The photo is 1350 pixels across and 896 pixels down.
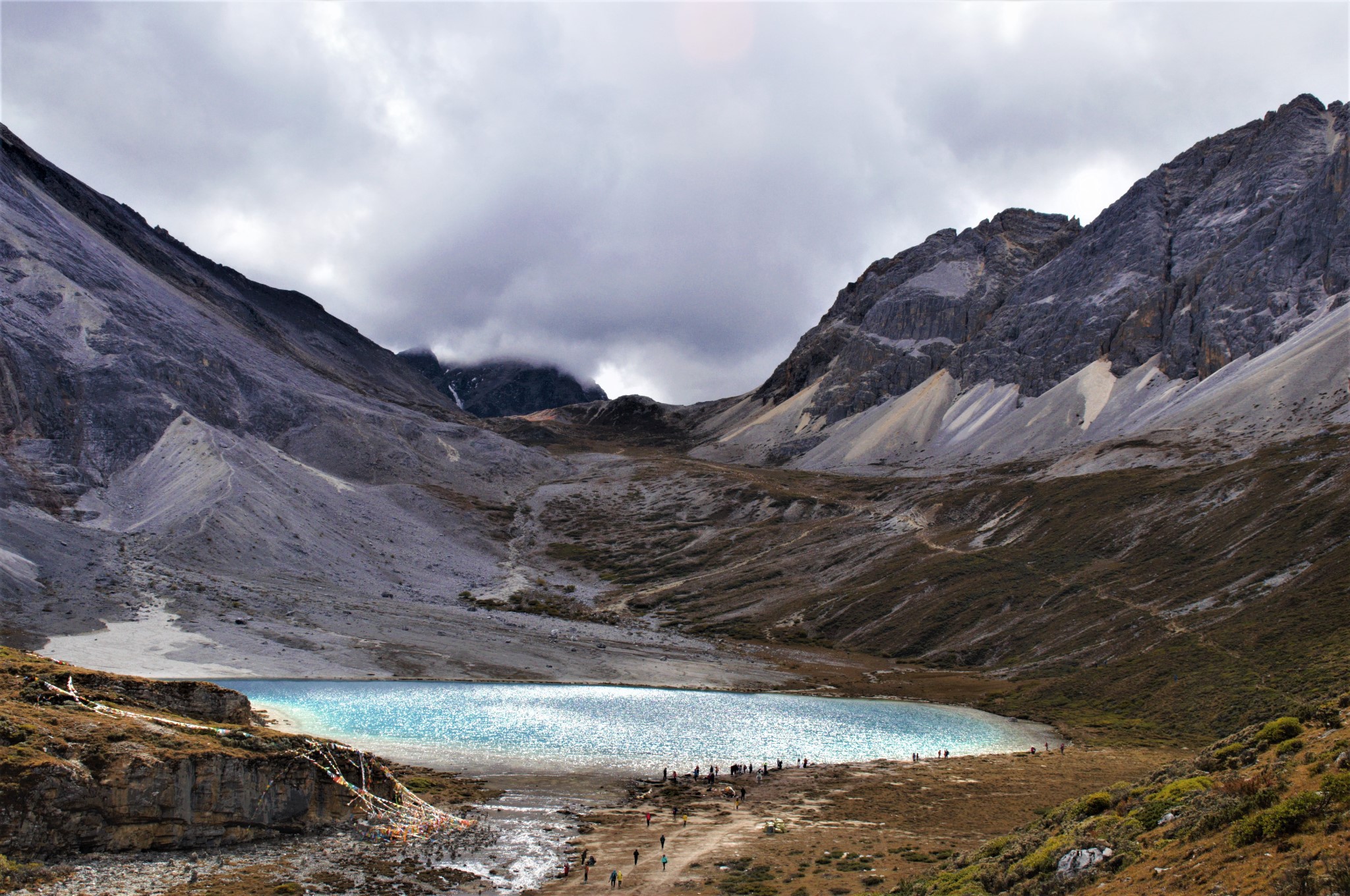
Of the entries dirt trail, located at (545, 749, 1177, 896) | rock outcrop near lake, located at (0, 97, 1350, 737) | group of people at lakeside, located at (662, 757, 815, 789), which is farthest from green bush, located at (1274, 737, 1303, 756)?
rock outcrop near lake, located at (0, 97, 1350, 737)

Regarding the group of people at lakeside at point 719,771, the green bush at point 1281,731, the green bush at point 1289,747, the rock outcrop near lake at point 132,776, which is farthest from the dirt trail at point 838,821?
the green bush at point 1289,747

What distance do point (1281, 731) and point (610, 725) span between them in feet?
162

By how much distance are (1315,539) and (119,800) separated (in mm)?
92971

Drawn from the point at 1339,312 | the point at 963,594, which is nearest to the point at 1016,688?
the point at 963,594

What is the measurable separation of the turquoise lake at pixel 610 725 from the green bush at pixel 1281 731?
124ft

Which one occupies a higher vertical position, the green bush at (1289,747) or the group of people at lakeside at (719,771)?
the green bush at (1289,747)

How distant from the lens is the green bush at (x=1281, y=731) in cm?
2178

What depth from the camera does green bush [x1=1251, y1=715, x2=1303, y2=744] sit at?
21.8m

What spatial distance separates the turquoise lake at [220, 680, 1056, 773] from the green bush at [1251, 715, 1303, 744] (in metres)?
37.9

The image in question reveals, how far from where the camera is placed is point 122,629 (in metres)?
79.2

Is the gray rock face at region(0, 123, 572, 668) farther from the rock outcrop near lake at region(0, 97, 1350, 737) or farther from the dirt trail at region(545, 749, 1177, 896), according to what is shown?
the dirt trail at region(545, 749, 1177, 896)

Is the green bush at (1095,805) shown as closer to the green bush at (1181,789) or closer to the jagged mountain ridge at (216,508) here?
the green bush at (1181,789)

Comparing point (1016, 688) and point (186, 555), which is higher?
point (186, 555)

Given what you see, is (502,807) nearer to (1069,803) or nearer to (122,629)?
(1069,803)
